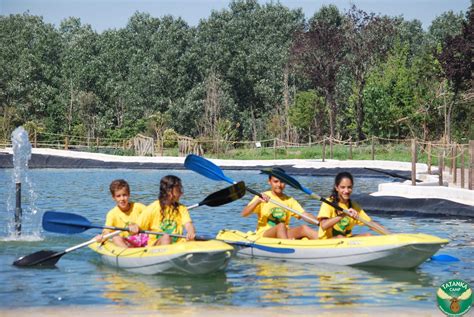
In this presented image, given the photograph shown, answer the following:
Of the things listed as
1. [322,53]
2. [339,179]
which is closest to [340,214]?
[339,179]

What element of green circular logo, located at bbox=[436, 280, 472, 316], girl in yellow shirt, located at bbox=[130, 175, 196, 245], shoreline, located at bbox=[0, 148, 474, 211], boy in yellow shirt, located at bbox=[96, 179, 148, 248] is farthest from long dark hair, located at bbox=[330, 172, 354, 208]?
shoreline, located at bbox=[0, 148, 474, 211]

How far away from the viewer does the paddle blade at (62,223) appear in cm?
980

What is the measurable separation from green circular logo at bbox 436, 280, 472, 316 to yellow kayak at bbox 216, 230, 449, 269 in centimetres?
397

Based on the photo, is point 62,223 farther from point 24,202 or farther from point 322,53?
point 322,53

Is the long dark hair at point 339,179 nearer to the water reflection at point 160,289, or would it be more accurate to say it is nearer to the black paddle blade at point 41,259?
the water reflection at point 160,289

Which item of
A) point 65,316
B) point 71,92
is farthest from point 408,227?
point 71,92

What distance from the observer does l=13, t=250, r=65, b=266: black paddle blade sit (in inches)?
380

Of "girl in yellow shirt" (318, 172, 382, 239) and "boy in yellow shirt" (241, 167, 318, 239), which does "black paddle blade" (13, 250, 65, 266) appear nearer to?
"boy in yellow shirt" (241, 167, 318, 239)

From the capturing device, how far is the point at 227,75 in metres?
42.7

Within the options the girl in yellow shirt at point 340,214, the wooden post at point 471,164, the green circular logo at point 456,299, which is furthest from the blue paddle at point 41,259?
the wooden post at point 471,164

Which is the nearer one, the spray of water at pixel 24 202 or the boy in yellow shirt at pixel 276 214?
the boy in yellow shirt at pixel 276 214

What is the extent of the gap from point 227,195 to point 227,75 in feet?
108

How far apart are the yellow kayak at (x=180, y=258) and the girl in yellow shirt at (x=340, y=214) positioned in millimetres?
1232

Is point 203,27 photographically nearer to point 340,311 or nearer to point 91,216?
point 91,216
